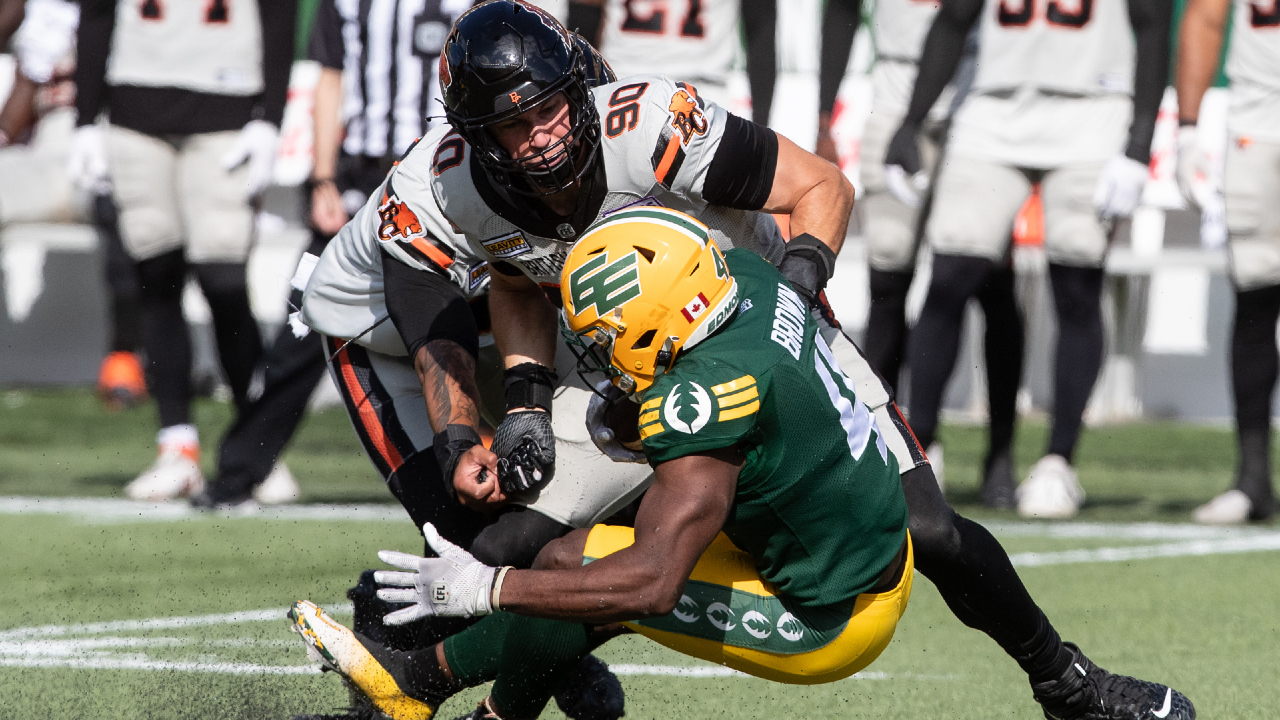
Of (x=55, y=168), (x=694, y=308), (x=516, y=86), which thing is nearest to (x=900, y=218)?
(x=516, y=86)

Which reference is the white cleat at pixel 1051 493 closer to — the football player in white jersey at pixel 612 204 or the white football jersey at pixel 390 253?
the football player in white jersey at pixel 612 204

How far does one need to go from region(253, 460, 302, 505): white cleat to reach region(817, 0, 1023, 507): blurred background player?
2687 mm

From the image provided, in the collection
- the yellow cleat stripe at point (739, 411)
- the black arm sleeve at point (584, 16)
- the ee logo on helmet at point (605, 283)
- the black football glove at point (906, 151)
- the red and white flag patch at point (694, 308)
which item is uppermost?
the ee logo on helmet at point (605, 283)

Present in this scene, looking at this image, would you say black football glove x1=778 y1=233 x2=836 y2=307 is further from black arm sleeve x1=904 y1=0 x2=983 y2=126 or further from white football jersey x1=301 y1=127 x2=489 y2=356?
black arm sleeve x1=904 y1=0 x2=983 y2=126

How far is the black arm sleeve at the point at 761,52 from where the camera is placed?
265 inches

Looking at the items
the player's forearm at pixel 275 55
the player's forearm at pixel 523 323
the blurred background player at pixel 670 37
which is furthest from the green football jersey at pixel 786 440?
the player's forearm at pixel 275 55

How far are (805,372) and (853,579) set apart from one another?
0.44 meters

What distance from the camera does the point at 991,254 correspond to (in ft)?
21.4

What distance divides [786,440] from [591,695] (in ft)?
3.31

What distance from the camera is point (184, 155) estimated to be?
23.3 feet

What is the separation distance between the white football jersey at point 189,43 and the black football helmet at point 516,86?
396 cm

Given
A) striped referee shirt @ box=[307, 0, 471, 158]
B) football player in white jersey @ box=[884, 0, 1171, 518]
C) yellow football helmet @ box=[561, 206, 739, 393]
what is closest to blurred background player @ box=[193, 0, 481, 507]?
striped referee shirt @ box=[307, 0, 471, 158]

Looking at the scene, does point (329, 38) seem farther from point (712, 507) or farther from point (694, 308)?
point (712, 507)

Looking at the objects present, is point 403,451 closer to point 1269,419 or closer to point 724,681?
point 724,681
